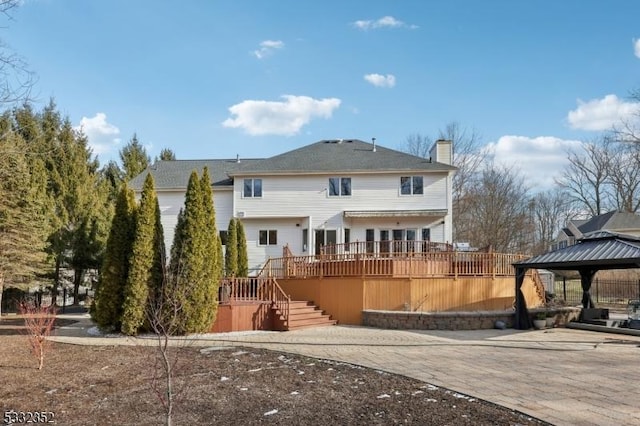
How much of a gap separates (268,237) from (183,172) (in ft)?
23.2

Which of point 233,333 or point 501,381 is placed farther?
point 233,333

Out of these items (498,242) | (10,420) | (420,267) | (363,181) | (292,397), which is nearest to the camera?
(10,420)

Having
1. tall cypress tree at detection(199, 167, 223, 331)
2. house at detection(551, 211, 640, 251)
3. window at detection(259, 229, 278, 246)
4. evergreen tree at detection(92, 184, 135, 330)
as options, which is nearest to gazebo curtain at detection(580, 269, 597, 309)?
tall cypress tree at detection(199, 167, 223, 331)

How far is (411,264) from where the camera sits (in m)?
15.0

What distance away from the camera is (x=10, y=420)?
16.9ft

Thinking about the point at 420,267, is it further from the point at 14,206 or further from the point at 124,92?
the point at 14,206

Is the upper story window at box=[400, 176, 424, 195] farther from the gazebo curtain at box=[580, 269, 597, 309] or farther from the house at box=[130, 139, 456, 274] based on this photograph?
the gazebo curtain at box=[580, 269, 597, 309]

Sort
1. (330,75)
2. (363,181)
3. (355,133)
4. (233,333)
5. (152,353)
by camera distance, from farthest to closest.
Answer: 1. (355,133)
2. (363,181)
3. (330,75)
4. (233,333)
5. (152,353)

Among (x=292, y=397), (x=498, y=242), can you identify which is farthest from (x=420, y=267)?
(x=498, y=242)

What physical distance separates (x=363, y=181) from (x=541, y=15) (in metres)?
11.7

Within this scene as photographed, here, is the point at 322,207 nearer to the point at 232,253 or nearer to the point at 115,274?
the point at 232,253

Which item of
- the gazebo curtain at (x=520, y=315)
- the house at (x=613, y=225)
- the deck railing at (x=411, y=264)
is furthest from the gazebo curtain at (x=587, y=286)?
the house at (x=613, y=225)

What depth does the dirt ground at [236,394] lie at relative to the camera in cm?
499

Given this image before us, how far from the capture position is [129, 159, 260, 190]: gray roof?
1010 inches
